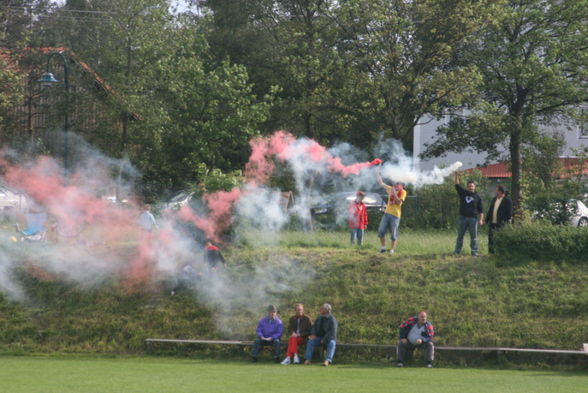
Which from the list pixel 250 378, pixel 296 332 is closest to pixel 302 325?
pixel 296 332

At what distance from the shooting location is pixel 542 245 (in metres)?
19.9

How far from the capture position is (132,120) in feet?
110

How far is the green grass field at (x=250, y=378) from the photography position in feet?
43.2

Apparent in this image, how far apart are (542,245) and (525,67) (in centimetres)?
1610

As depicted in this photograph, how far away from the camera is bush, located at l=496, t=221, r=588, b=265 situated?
19.8 m

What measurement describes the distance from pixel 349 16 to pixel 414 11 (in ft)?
9.32

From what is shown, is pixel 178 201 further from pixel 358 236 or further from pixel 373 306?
pixel 373 306

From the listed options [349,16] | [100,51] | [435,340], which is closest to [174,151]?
[100,51]

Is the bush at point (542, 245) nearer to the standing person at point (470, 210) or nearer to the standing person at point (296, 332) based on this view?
the standing person at point (470, 210)

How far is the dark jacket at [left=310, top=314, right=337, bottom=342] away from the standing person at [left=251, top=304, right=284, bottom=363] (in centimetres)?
Result: 78

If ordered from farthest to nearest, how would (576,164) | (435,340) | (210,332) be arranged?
(576,164) → (210,332) → (435,340)

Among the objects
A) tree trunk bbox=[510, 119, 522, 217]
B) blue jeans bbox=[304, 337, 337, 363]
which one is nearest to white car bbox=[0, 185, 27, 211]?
blue jeans bbox=[304, 337, 337, 363]

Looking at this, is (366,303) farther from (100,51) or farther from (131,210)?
(100,51)

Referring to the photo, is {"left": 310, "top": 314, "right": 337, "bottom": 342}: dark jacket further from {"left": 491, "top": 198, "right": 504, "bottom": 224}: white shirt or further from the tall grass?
{"left": 491, "top": 198, "right": 504, "bottom": 224}: white shirt
